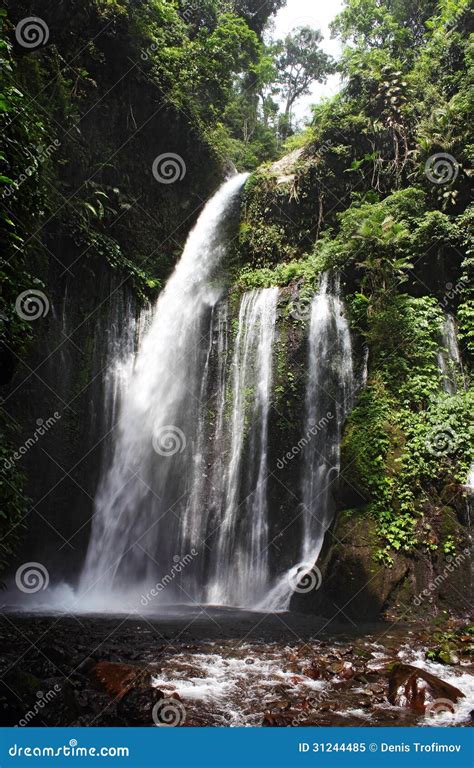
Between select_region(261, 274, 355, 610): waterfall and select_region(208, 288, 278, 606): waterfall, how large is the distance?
86 cm

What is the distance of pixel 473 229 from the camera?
39.5 feet

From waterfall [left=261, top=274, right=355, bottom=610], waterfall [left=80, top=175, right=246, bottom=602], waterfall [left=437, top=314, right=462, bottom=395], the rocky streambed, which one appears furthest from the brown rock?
waterfall [left=437, top=314, right=462, bottom=395]

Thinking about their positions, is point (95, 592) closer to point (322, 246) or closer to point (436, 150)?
point (322, 246)

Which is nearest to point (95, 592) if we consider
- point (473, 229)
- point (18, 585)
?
point (18, 585)

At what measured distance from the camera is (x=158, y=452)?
12.7 m

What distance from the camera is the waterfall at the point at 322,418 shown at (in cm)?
1030

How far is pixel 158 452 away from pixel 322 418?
4266 mm

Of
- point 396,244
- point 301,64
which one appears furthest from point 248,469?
point 301,64

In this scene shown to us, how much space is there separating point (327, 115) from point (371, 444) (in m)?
12.1

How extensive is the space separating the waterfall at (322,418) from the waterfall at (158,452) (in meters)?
2.57

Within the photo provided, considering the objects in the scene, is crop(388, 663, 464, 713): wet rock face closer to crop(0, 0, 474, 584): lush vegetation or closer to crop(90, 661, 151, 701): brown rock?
crop(90, 661, 151, 701): brown rock

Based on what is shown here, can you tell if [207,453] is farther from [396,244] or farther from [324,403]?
[396,244]

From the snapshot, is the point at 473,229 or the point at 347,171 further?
the point at 347,171

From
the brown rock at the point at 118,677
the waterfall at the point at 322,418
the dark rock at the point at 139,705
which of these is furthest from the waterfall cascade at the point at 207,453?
the dark rock at the point at 139,705
